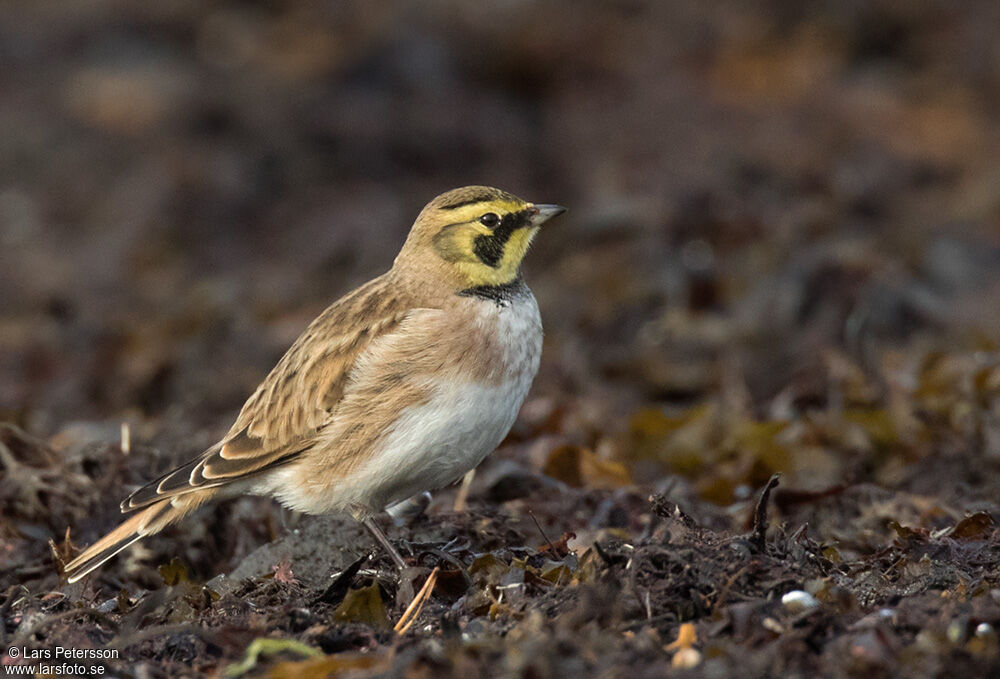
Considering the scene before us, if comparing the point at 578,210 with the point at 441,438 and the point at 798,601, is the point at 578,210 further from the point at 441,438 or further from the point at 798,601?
the point at 798,601

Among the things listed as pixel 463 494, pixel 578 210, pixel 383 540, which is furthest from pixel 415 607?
pixel 578 210

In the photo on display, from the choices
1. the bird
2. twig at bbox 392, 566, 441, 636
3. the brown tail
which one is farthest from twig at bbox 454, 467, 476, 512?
twig at bbox 392, 566, 441, 636

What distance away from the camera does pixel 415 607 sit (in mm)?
5051

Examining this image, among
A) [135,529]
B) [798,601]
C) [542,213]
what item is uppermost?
[542,213]

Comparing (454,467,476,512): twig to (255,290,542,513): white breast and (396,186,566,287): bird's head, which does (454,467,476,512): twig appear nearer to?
(255,290,542,513): white breast

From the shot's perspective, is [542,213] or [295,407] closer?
[295,407]

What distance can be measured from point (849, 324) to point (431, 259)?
12.9ft

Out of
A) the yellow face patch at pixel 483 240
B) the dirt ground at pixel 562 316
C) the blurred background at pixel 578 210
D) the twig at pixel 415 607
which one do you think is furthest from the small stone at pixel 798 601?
the yellow face patch at pixel 483 240

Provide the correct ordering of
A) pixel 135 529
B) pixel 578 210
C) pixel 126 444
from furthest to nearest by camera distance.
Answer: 1. pixel 578 210
2. pixel 126 444
3. pixel 135 529

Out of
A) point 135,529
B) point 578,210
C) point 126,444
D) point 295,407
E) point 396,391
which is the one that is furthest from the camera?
point 578,210

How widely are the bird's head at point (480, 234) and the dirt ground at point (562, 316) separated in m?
1.17

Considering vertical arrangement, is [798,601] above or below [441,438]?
below

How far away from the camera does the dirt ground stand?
469 cm

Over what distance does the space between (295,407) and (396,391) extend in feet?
1.85
